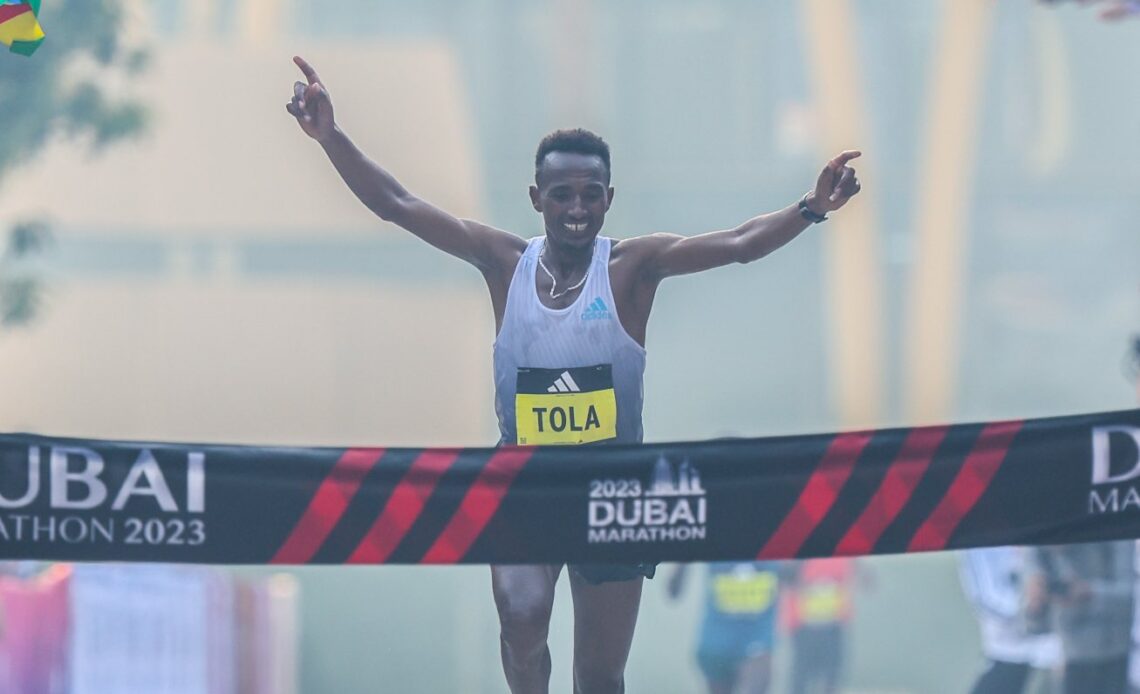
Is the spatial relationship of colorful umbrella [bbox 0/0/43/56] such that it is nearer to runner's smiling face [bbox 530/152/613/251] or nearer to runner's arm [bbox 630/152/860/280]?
runner's smiling face [bbox 530/152/613/251]

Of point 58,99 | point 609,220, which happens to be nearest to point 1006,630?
point 58,99

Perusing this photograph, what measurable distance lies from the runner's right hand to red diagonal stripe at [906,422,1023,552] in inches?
76.8

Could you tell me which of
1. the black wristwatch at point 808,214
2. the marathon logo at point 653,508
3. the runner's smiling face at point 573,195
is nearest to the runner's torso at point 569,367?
the runner's smiling face at point 573,195

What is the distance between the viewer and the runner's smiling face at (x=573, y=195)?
15.3 feet

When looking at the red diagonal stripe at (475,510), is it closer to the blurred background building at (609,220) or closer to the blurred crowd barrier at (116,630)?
the blurred crowd barrier at (116,630)

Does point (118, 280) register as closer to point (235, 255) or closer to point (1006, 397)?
point (235, 255)

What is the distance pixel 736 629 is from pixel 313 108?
456 cm

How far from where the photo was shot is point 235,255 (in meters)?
21.2

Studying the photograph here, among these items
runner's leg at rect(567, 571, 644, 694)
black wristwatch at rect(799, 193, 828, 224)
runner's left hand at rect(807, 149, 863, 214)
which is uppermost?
runner's left hand at rect(807, 149, 863, 214)

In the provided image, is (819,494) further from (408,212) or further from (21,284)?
(21,284)

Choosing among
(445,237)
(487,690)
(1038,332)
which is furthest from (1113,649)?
(1038,332)

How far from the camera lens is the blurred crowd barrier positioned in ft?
30.0

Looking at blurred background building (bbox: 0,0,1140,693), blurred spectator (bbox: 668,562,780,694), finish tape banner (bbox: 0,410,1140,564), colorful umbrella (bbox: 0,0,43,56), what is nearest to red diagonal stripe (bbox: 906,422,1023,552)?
finish tape banner (bbox: 0,410,1140,564)

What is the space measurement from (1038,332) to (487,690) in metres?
13.7
